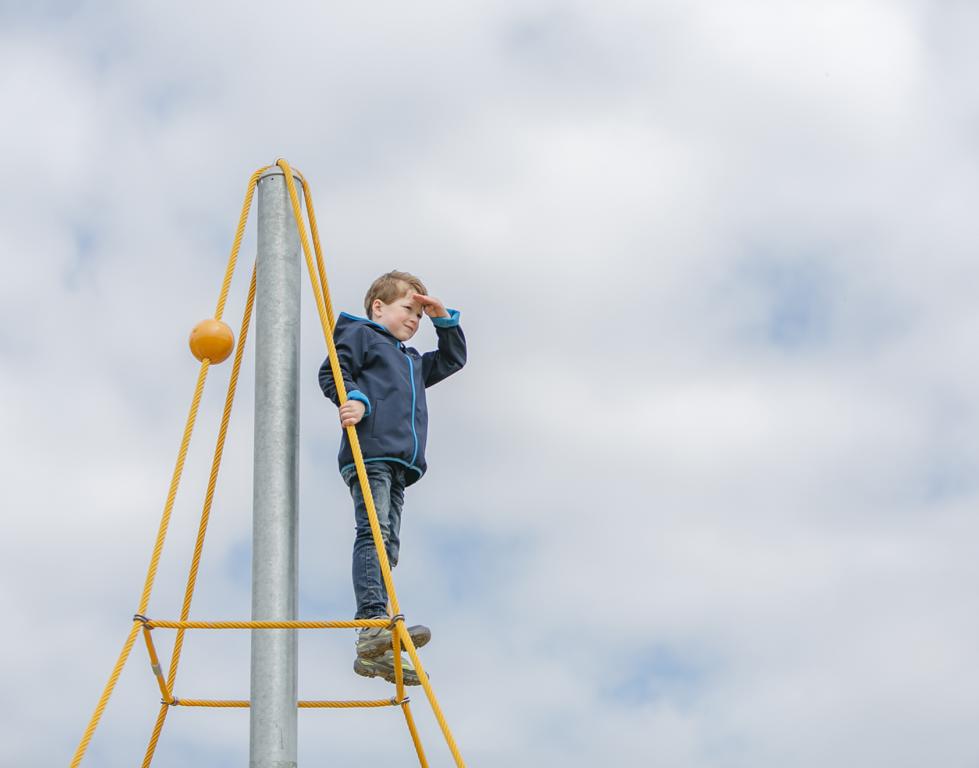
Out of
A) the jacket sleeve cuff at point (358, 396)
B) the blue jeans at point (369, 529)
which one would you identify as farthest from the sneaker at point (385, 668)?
the jacket sleeve cuff at point (358, 396)

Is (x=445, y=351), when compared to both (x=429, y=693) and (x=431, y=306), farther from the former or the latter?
(x=429, y=693)

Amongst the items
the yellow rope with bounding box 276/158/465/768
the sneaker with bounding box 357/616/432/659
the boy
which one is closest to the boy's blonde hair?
the boy

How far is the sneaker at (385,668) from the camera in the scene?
21.9ft

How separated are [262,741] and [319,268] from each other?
2.40 metres

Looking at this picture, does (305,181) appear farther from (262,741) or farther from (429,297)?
(262,741)

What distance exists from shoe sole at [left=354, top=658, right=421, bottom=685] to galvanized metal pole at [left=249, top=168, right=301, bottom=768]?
0.57 meters

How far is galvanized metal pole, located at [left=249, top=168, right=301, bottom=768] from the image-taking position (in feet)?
20.0

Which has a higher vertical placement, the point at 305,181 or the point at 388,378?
the point at 305,181

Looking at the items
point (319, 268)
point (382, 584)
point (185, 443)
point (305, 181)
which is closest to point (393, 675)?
point (382, 584)

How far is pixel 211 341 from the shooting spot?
22.1 ft

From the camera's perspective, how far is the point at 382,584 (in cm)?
689

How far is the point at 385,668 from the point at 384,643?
152 millimetres

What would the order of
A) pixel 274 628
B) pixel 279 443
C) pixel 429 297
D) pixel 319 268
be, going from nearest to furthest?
pixel 274 628 < pixel 279 443 < pixel 319 268 < pixel 429 297

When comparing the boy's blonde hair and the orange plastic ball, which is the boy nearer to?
the boy's blonde hair
